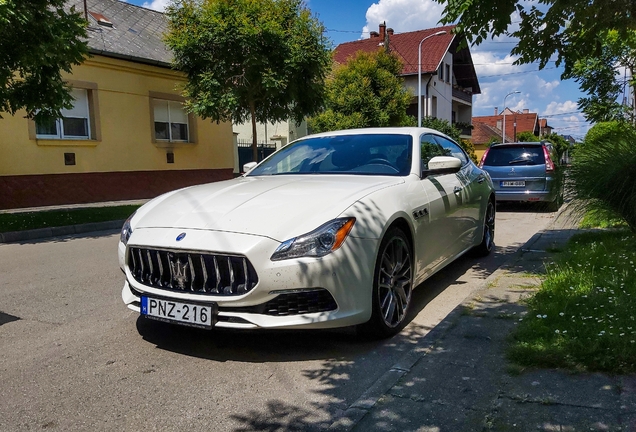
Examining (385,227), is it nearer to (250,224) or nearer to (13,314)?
(250,224)

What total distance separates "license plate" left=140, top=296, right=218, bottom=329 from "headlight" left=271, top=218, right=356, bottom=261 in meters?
0.52

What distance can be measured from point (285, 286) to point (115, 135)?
14616 millimetres

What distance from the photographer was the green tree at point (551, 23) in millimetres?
4730

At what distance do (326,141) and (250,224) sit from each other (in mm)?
2104

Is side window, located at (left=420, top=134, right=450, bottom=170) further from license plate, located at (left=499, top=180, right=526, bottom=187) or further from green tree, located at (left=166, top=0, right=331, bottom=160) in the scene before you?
Answer: green tree, located at (left=166, top=0, right=331, bottom=160)

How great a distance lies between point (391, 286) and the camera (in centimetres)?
395

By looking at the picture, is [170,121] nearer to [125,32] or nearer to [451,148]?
[125,32]

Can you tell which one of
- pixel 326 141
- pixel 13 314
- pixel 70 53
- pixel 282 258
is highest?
pixel 70 53

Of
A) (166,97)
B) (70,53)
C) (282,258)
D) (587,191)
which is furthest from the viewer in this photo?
(166,97)

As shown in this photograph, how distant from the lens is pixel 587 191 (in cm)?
595

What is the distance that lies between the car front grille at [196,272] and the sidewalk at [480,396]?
101 centimetres

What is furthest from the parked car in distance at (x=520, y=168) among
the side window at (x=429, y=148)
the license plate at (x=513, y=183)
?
the side window at (x=429, y=148)

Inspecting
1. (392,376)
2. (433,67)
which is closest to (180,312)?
(392,376)

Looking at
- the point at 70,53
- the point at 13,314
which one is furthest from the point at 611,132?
the point at 70,53
